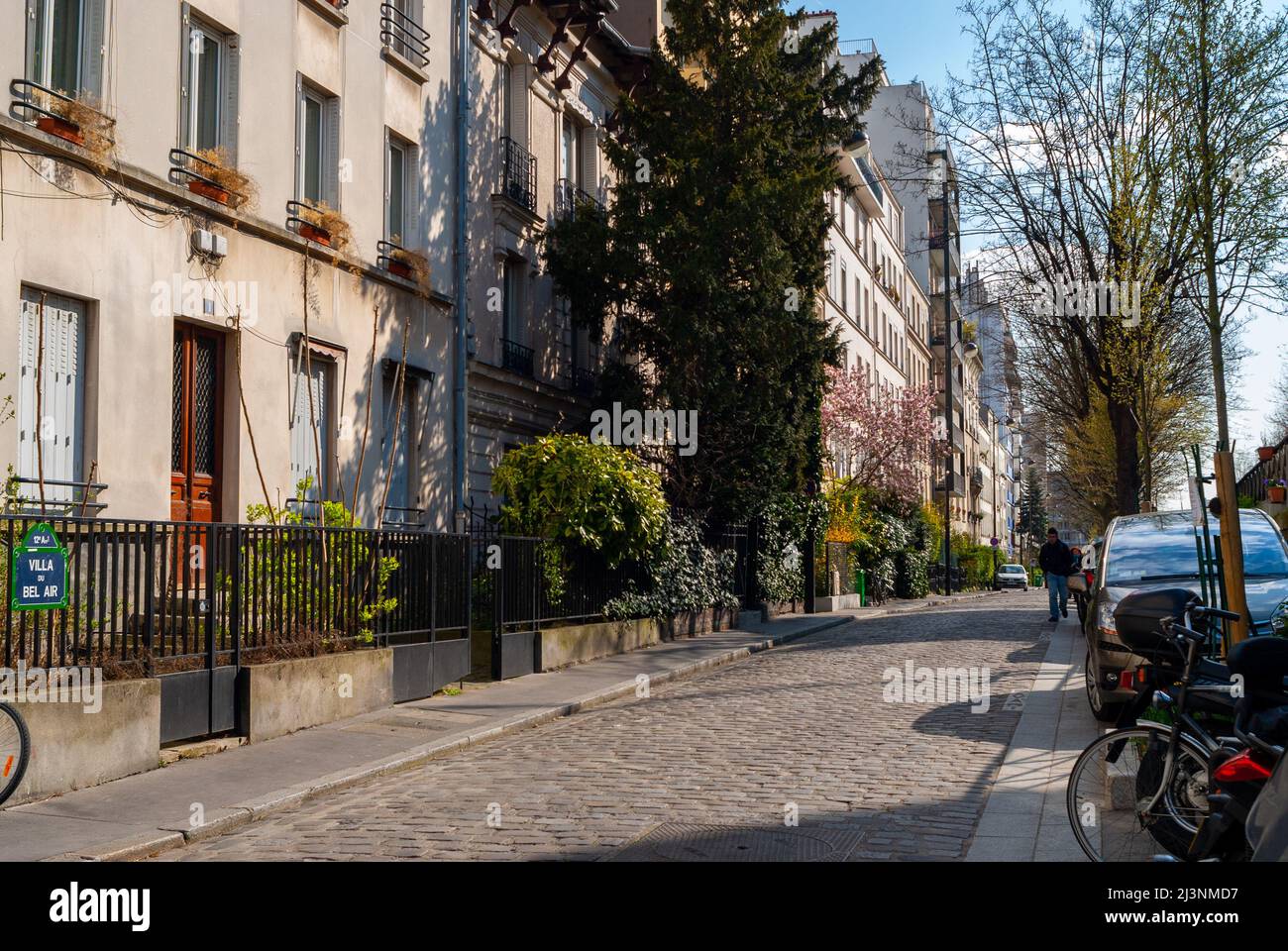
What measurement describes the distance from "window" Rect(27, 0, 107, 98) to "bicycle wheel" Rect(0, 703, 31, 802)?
22.5ft

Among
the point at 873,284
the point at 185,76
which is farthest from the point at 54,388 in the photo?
the point at 873,284

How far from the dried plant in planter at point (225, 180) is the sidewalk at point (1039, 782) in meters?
10.2

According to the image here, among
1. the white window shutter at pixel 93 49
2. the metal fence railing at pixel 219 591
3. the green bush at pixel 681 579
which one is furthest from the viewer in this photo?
the green bush at pixel 681 579

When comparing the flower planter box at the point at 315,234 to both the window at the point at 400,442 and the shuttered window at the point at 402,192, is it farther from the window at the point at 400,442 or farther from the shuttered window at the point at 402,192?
the window at the point at 400,442

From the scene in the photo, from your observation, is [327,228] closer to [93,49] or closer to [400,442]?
[400,442]

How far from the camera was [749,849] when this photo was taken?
21.3 feet

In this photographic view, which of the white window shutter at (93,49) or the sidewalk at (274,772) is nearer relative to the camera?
the sidewalk at (274,772)

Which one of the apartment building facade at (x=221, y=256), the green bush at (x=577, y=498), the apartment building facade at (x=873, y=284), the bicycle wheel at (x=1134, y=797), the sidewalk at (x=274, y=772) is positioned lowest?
the sidewalk at (x=274, y=772)

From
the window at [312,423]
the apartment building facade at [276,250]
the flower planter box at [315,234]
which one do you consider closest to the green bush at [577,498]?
the apartment building facade at [276,250]

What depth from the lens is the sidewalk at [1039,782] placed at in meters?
6.50

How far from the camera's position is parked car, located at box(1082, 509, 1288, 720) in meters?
10.2

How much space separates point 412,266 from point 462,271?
1.64 m

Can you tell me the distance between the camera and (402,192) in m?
19.1
